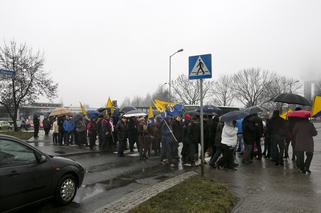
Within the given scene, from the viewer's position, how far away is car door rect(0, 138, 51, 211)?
429 centimetres

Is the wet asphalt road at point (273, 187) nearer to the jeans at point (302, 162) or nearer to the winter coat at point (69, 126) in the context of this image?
the jeans at point (302, 162)

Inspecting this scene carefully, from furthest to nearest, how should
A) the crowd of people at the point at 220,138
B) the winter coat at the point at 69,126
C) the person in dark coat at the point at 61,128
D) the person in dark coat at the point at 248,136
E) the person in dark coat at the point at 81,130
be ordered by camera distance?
the person in dark coat at the point at 61,128 → the winter coat at the point at 69,126 → the person in dark coat at the point at 81,130 → the person in dark coat at the point at 248,136 → the crowd of people at the point at 220,138

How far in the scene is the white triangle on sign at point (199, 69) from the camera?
727 cm

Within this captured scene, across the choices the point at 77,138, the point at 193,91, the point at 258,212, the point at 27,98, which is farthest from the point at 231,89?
the point at 258,212

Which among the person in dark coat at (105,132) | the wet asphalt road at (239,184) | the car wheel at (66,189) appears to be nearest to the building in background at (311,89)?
the wet asphalt road at (239,184)

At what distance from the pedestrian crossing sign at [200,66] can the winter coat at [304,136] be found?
3.34 m

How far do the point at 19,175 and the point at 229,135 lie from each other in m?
6.21

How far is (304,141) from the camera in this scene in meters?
8.16

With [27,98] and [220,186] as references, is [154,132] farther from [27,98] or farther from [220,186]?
[27,98]

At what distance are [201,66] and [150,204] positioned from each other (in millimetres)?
3825

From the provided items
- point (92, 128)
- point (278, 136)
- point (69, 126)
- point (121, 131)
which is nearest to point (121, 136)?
point (121, 131)

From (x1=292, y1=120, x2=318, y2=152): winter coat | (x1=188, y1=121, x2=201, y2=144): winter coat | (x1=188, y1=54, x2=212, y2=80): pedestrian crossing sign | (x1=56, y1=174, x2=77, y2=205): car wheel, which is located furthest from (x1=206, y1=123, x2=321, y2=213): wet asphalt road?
(x1=56, y1=174, x2=77, y2=205): car wheel

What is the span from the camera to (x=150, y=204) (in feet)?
16.6

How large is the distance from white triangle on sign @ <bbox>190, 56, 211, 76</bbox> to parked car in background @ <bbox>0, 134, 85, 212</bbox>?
3802 mm
